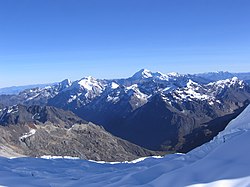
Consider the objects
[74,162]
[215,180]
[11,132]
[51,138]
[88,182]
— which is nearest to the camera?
[215,180]

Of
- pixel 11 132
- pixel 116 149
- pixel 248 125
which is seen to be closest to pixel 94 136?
pixel 116 149

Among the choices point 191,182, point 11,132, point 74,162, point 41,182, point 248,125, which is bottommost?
point 11,132

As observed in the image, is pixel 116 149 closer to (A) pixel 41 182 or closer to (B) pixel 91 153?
(B) pixel 91 153

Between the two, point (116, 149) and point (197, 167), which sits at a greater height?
point (197, 167)

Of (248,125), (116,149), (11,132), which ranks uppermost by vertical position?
(248,125)

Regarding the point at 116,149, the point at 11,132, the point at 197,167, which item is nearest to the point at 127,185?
the point at 197,167

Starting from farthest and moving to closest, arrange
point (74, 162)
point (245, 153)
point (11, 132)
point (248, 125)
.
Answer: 1. point (11, 132)
2. point (74, 162)
3. point (248, 125)
4. point (245, 153)

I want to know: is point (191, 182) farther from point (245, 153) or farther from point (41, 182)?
point (41, 182)

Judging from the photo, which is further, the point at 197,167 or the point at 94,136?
the point at 94,136

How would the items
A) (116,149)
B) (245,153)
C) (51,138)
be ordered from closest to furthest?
Answer: (245,153)
(51,138)
(116,149)
